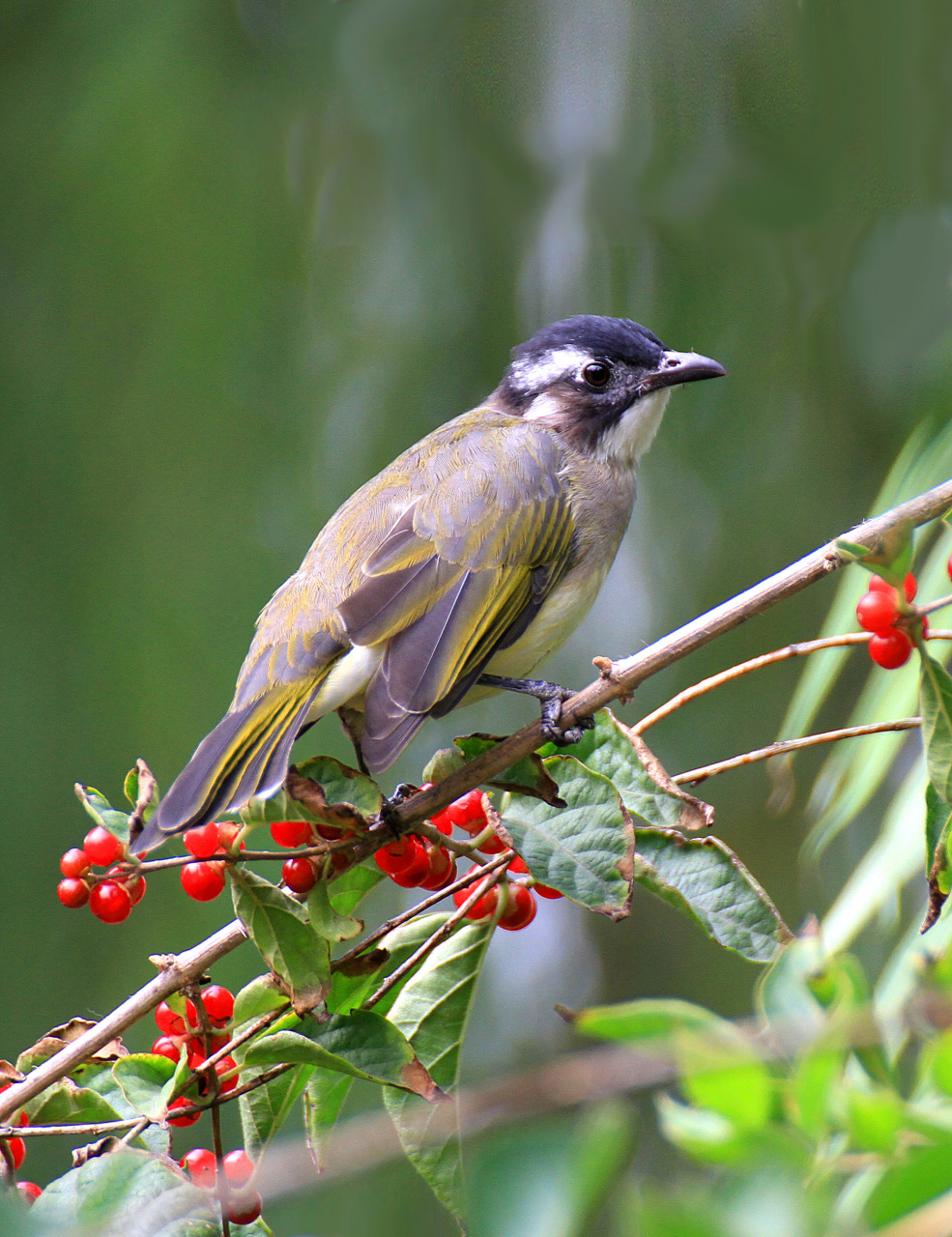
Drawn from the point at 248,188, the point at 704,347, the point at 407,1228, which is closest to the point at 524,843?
the point at 407,1228

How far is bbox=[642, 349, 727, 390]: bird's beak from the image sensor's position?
11.0ft

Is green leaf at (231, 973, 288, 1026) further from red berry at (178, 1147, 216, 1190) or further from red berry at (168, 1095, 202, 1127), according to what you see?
red berry at (178, 1147, 216, 1190)

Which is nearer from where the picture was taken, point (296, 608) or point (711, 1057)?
point (711, 1057)

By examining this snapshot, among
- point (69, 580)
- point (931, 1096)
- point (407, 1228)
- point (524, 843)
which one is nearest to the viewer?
point (931, 1096)

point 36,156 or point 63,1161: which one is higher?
point 36,156

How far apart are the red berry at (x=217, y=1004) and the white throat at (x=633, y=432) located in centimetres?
194

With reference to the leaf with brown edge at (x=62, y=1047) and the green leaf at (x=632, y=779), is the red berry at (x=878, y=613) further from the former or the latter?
the leaf with brown edge at (x=62, y=1047)

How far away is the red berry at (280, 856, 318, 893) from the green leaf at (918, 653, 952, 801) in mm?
758

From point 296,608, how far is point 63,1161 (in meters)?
3.46

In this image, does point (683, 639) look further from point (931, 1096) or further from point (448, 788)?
point (931, 1096)

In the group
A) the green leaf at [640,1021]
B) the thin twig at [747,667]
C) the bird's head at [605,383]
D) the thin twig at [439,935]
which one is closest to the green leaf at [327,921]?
the thin twig at [439,935]

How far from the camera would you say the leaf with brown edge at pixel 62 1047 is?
59.6 inches

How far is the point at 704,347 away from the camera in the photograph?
5648mm

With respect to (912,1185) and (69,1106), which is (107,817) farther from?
(912,1185)
